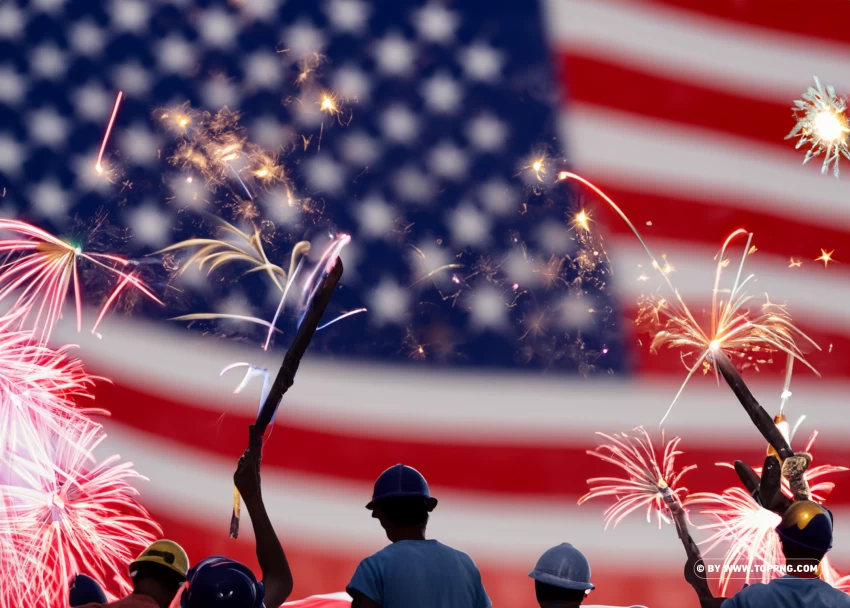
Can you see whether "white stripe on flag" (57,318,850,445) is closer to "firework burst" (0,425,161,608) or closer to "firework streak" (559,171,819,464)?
"firework streak" (559,171,819,464)

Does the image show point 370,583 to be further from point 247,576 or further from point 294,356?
point 294,356

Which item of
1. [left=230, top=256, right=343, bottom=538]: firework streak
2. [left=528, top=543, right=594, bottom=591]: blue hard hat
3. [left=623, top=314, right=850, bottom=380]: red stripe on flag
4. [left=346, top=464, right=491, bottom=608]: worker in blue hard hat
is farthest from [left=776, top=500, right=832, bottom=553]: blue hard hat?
[left=623, top=314, right=850, bottom=380]: red stripe on flag

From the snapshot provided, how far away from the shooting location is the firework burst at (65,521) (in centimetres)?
495

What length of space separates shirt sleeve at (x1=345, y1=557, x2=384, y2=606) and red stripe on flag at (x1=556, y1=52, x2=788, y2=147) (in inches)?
169

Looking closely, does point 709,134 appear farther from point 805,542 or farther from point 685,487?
point 805,542

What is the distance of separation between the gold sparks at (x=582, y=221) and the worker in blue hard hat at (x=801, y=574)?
3.53m

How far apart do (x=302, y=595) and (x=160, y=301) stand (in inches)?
77.8

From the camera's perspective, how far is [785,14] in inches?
246

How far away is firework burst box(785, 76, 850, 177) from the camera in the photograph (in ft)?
20.0

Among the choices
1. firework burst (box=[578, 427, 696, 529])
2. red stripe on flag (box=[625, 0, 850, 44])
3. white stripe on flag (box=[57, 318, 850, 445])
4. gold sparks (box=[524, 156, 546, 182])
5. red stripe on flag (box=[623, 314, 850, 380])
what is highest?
red stripe on flag (box=[625, 0, 850, 44])

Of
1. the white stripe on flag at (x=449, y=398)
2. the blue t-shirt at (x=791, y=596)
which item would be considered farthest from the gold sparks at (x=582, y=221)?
the blue t-shirt at (x=791, y=596)

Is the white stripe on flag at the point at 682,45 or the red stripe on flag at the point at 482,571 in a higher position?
the white stripe on flag at the point at 682,45

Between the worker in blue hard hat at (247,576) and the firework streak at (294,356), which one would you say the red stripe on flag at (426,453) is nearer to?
the firework streak at (294,356)

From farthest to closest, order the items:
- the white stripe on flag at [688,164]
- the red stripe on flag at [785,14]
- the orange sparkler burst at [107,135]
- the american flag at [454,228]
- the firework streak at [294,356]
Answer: the red stripe on flag at [785,14], the white stripe on flag at [688,164], the orange sparkler burst at [107,135], the american flag at [454,228], the firework streak at [294,356]
